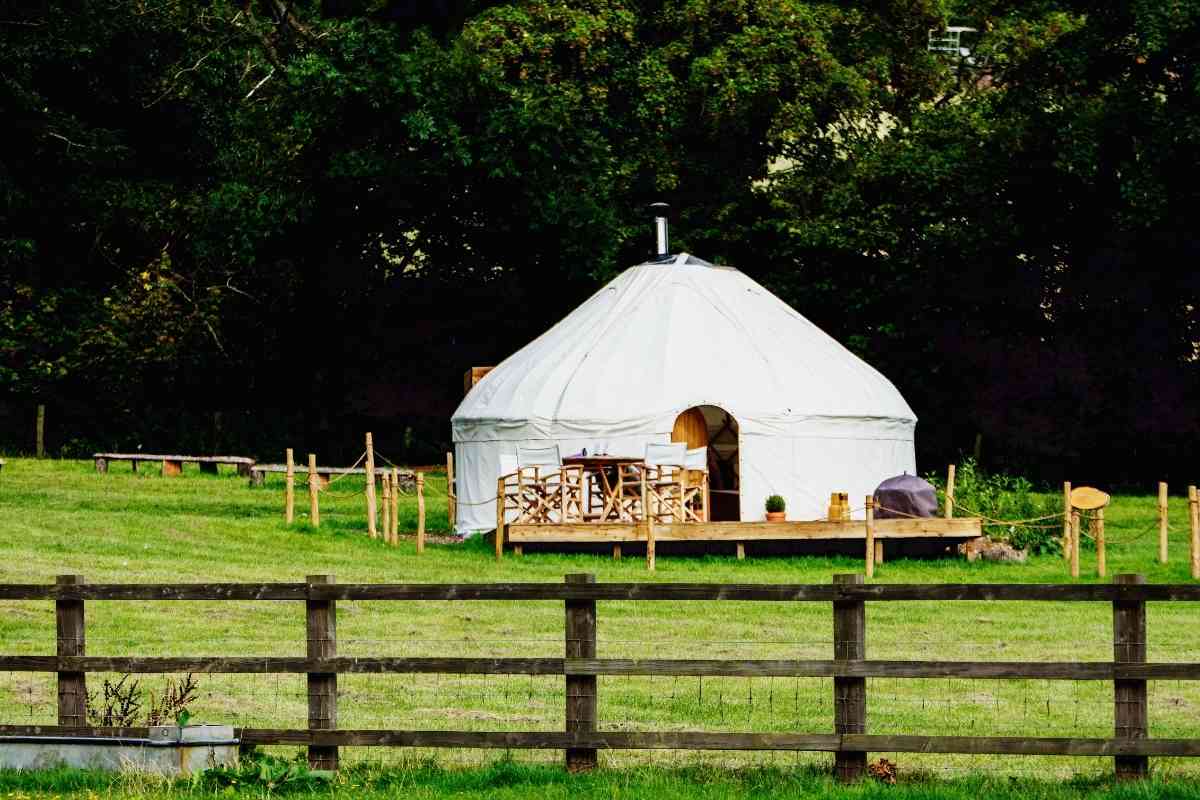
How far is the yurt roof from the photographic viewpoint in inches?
Answer: 1065

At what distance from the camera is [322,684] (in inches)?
392

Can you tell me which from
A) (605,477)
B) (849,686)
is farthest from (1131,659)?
(605,477)

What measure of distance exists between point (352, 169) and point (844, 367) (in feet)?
37.1

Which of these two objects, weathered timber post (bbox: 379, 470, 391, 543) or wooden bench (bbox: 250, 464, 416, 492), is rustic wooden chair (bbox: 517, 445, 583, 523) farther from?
wooden bench (bbox: 250, 464, 416, 492)

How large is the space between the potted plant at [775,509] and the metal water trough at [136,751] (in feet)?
55.4

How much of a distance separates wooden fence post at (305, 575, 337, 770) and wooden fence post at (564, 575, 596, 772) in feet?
3.84

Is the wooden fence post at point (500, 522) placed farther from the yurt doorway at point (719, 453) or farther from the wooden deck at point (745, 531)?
the yurt doorway at point (719, 453)

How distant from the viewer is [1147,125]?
110ft

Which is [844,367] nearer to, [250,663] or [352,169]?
[352,169]

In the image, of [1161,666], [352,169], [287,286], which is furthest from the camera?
[287,286]

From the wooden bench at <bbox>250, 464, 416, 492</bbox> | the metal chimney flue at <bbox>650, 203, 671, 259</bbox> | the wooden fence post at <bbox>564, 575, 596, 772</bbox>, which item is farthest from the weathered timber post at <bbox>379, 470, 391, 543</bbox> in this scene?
the wooden fence post at <bbox>564, 575, 596, 772</bbox>

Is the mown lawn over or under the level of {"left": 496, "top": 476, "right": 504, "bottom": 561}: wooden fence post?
under

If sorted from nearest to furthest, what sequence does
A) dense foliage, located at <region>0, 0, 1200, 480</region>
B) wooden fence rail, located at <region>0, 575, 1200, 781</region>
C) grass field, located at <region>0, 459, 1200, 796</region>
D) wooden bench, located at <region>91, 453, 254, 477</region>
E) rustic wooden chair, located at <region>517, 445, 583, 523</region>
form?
wooden fence rail, located at <region>0, 575, 1200, 781</region> < grass field, located at <region>0, 459, 1200, 796</region> < rustic wooden chair, located at <region>517, 445, 583, 523</region> < wooden bench, located at <region>91, 453, 254, 477</region> < dense foliage, located at <region>0, 0, 1200, 480</region>

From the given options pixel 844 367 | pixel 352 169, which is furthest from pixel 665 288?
pixel 352 169
